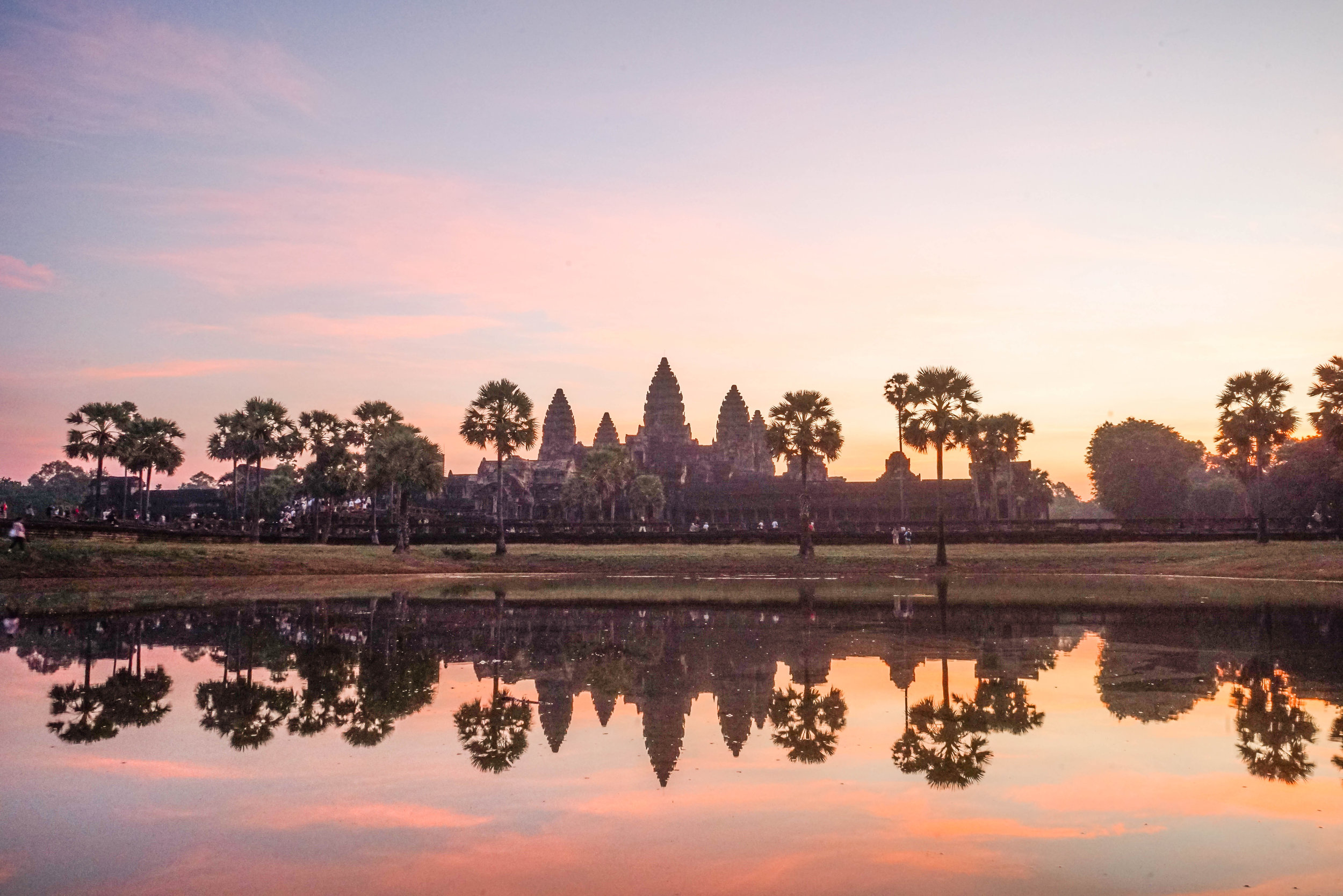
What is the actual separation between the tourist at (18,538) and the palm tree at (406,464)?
22189mm

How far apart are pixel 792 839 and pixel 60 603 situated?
3087 centimetres

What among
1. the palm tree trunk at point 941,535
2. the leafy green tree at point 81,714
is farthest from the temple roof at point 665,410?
the leafy green tree at point 81,714

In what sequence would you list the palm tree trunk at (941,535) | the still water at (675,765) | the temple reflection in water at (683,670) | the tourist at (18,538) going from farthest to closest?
1. the palm tree trunk at (941,535)
2. the tourist at (18,538)
3. the temple reflection in water at (683,670)
4. the still water at (675,765)

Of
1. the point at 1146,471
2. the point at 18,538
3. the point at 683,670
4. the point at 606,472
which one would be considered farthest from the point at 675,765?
the point at 1146,471

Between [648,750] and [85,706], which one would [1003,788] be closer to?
[648,750]

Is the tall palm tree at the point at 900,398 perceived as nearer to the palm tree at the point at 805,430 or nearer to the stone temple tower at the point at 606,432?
the palm tree at the point at 805,430

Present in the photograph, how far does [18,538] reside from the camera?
41875mm

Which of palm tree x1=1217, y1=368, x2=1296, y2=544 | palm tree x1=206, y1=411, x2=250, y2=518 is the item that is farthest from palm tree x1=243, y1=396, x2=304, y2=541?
palm tree x1=1217, y1=368, x2=1296, y2=544

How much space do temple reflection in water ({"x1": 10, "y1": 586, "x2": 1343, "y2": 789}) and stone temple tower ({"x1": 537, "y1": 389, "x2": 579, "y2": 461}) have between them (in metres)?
112

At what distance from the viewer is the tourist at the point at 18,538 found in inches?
1645

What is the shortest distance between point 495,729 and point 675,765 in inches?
119

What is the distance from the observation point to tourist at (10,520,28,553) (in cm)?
4178

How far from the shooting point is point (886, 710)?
51.7 feet

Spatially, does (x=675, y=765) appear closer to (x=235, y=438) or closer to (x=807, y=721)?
(x=807, y=721)
